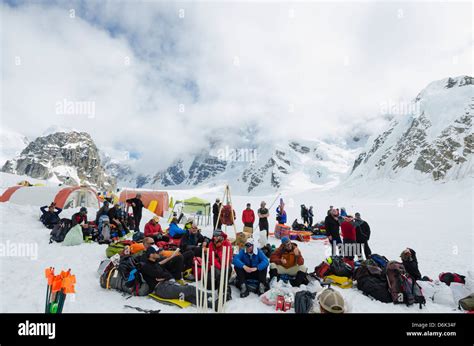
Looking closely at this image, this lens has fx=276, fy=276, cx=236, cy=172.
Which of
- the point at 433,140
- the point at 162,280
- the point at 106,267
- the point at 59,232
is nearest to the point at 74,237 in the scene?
the point at 59,232


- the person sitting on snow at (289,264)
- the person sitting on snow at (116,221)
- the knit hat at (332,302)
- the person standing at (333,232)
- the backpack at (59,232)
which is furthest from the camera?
the person sitting on snow at (116,221)

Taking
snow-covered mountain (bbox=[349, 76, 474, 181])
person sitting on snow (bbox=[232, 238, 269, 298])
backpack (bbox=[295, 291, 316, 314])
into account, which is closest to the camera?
backpack (bbox=[295, 291, 316, 314])

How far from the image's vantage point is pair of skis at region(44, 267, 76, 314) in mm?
3875

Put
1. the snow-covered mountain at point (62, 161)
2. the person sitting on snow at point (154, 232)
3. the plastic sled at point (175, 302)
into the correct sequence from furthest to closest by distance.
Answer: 1. the snow-covered mountain at point (62, 161)
2. the person sitting on snow at point (154, 232)
3. the plastic sled at point (175, 302)

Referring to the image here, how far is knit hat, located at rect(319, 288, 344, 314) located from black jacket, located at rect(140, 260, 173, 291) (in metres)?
3.71

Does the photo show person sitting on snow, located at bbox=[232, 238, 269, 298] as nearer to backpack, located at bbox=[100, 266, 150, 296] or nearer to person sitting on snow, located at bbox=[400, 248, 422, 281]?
backpack, located at bbox=[100, 266, 150, 296]

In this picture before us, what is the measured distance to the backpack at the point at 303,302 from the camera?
513 centimetres

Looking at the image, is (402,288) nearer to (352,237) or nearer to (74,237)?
(352,237)

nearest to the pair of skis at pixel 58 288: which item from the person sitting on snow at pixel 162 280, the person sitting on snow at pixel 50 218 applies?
the person sitting on snow at pixel 162 280

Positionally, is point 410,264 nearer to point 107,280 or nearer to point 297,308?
point 297,308

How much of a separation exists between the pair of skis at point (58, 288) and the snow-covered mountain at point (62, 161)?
14799 centimetres

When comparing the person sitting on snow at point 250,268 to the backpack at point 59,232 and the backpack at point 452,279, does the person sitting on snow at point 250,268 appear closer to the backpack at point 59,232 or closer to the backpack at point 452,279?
the backpack at point 452,279

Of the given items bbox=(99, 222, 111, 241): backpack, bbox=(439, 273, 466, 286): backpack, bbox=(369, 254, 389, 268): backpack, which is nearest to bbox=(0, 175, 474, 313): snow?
bbox=(439, 273, 466, 286): backpack
